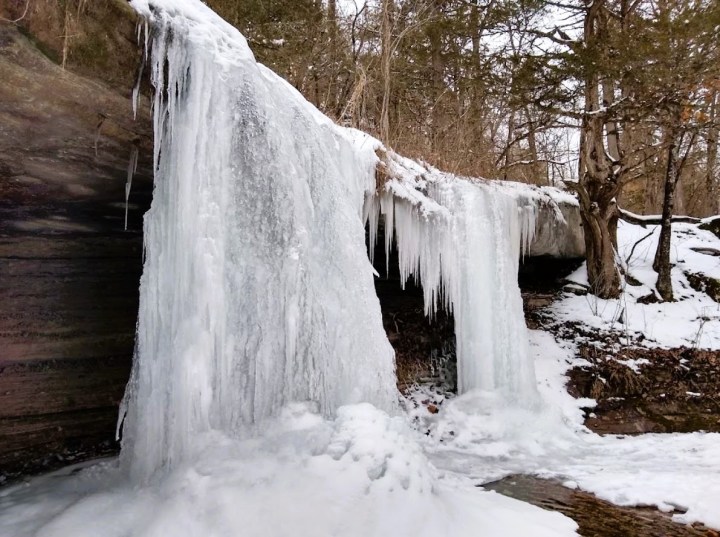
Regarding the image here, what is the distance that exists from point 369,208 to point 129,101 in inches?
94.3

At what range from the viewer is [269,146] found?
2.94 meters

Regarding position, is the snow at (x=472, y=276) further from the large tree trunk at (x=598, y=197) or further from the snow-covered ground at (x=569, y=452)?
the large tree trunk at (x=598, y=197)

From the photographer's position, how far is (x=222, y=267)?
279 cm

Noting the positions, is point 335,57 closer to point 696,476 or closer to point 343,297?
point 343,297

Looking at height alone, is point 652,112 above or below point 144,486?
above

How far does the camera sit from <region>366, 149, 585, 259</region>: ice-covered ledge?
477 centimetres

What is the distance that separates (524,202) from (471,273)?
151 centimetres

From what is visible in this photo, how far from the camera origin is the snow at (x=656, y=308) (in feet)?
21.8

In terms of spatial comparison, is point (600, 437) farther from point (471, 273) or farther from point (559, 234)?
point (559, 234)

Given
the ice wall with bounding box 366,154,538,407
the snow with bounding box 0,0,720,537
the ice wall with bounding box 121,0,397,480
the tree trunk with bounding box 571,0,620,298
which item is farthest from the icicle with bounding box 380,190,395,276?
the tree trunk with bounding box 571,0,620,298

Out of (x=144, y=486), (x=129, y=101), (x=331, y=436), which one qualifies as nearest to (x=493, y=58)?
(x=129, y=101)

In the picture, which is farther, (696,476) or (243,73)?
(696,476)

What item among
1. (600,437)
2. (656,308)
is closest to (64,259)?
(600,437)

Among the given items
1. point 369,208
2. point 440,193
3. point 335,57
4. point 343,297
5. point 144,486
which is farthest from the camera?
point 335,57
